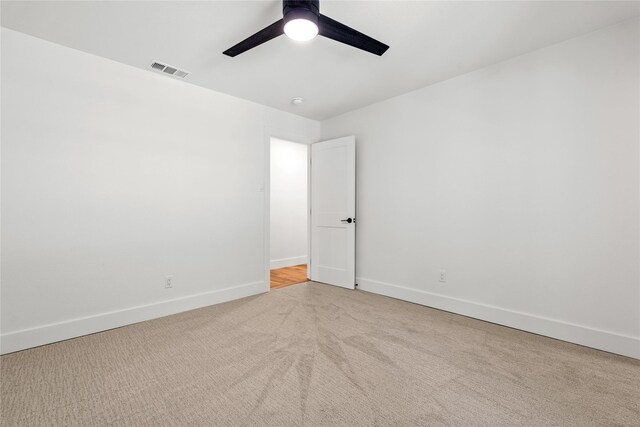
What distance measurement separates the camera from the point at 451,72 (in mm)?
3113

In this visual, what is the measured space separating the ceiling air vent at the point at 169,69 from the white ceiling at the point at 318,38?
0.06m

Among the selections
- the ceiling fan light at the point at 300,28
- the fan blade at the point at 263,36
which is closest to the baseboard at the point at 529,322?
the ceiling fan light at the point at 300,28

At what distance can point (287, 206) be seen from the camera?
6.00m

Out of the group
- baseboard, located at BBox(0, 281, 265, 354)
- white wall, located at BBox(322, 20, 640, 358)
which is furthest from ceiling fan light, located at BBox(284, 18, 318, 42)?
baseboard, located at BBox(0, 281, 265, 354)

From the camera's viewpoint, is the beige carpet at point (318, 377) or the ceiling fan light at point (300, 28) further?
the ceiling fan light at point (300, 28)

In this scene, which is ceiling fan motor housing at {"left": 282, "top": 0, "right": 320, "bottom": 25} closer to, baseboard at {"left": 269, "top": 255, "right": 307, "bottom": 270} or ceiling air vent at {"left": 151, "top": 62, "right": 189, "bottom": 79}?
ceiling air vent at {"left": 151, "top": 62, "right": 189, "bottom": 79}

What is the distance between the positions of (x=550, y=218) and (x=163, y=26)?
3565 millimetres

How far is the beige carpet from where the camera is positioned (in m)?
1.60

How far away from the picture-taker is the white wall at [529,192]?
231 cm

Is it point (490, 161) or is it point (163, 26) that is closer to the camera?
point (163, 26)

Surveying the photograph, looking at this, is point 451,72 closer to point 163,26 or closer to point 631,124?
point 631,124

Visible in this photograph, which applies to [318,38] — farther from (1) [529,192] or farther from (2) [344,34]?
(1) [529,192]

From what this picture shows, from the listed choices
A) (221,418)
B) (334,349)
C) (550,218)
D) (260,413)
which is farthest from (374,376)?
(550,218)

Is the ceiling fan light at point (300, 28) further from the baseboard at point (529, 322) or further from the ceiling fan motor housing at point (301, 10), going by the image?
the baseboard at point (529, 322)
